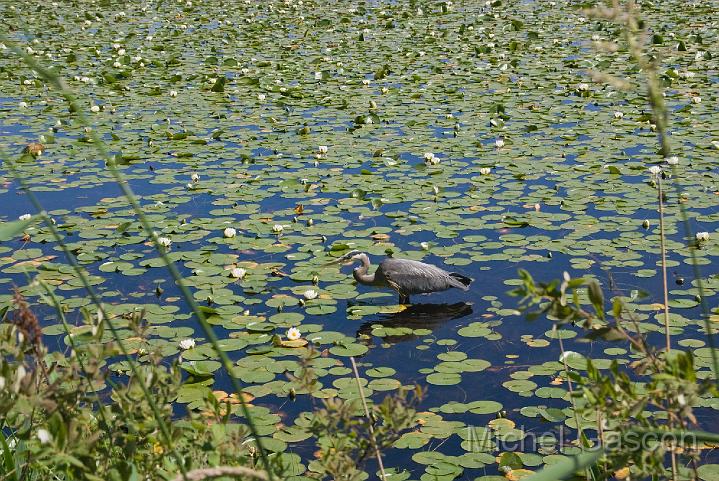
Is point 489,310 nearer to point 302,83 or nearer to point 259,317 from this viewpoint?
point 259,317

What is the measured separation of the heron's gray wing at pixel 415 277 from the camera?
4023mm

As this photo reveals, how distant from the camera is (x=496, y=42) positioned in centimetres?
1041

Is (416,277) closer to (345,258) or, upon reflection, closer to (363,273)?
(363,273)

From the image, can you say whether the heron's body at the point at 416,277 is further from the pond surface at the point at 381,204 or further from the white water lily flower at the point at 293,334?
the white water lily flower at the point at 293,334

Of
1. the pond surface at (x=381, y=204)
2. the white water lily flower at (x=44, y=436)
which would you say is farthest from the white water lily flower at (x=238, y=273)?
the white water lily flower at (x=44, y=436)

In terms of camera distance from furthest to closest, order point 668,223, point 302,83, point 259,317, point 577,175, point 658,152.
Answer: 1. point 302,83
2. point 658,152
3. point 577,175
4. point 668,223
5. point 259,317

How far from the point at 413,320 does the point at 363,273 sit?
367mm

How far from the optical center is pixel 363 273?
4207 mm

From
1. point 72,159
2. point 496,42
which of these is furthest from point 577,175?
point 496,42

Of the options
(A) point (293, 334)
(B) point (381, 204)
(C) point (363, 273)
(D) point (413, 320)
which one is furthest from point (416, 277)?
(B) point (381, 204)

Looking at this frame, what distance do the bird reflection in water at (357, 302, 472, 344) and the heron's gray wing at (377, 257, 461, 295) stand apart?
0.36ft

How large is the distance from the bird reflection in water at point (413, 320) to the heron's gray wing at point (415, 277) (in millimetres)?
111

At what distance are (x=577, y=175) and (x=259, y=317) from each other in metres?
2.69

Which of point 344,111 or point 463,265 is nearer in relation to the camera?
point 463,265
